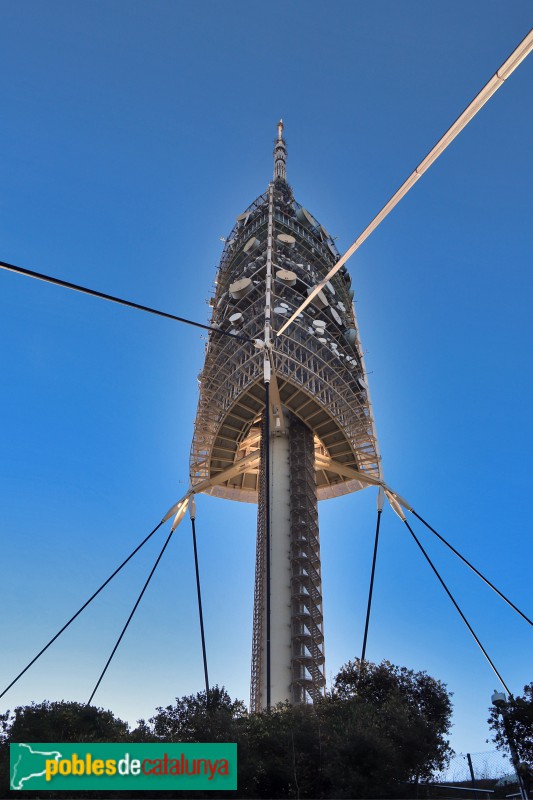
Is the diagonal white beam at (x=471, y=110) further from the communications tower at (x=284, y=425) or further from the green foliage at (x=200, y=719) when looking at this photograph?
the communications tower at (x=284, y=425)

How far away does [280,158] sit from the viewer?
7738cm

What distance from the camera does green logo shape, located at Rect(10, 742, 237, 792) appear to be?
71.7 ft

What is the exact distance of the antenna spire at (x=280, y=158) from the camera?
74750 millimetres

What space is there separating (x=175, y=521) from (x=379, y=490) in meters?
16.2

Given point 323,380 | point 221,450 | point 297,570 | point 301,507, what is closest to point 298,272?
point 323,380

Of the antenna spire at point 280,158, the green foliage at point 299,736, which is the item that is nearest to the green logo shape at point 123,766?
the green foliage at point 299,736

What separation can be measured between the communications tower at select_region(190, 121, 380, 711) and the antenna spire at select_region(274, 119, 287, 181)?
15.2m

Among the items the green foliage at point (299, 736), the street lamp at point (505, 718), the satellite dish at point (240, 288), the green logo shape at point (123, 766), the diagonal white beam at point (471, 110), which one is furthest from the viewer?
the satellite dish at point (240, 288)

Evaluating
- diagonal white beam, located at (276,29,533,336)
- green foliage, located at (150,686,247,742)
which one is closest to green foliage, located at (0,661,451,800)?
green foliage, located at (150,686,247,742)

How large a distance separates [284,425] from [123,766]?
31.8 meters

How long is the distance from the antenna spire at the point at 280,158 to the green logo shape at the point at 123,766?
62270mm

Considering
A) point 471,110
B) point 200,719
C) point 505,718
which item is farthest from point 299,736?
point 471,110

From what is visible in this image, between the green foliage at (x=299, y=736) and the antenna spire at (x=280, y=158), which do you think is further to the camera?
the antenna spire at (x=280, y=158)

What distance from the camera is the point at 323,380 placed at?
4944 cm
